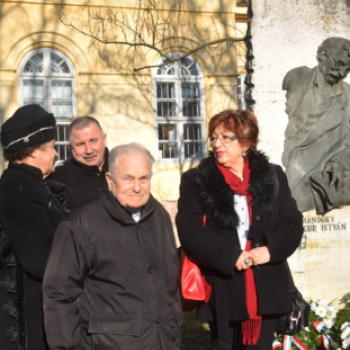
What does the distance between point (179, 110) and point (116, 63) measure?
88.8 inches

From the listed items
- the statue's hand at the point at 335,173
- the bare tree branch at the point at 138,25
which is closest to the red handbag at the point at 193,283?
the statue's hand at the point at 335,173

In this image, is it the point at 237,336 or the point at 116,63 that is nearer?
the point at 237,336

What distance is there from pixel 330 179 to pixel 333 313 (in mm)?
1080

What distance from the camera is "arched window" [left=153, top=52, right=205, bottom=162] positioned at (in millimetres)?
17344

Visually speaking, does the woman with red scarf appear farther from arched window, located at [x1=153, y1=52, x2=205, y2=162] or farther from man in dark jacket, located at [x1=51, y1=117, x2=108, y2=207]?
arched window, located at [x1=153, y1=52, x2=205, y2=162]

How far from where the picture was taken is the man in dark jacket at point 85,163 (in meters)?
4.09

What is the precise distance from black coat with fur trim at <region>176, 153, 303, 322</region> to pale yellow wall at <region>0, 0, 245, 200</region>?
12.7m

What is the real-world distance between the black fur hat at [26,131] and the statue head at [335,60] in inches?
117

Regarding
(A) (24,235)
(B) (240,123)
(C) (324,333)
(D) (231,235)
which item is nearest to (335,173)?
(C) (324,333)

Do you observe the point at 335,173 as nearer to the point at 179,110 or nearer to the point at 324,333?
the point at 324,333

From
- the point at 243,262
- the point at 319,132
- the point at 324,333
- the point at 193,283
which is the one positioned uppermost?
the point at 319,132

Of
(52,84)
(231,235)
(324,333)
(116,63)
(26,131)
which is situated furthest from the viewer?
(52,84)

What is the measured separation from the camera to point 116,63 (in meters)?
16.4

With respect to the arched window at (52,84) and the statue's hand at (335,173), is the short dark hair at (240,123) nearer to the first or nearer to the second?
the statue's hand at (335,173)
